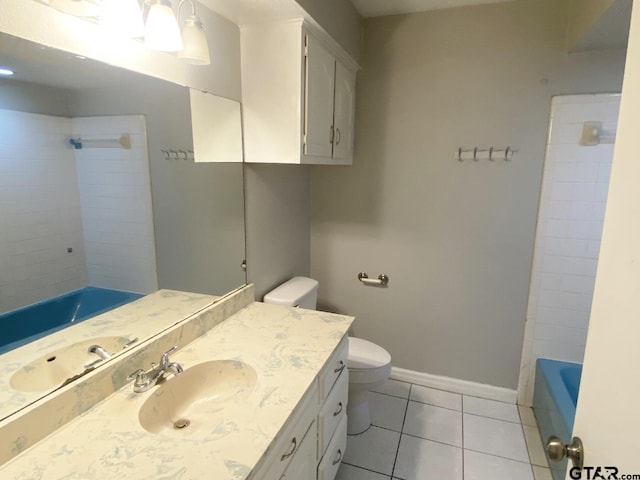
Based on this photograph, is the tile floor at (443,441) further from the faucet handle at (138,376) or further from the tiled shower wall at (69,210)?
the tiled shower wall at (69,210)

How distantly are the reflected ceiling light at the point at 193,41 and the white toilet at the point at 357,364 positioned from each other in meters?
1.22

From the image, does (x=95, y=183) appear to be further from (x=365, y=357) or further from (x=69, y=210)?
(x=365, y=357)

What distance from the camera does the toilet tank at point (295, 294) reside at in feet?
6.62

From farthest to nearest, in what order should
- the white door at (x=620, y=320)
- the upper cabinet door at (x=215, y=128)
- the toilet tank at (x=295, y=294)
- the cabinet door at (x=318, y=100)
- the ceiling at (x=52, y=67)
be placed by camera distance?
the toilet tank at (x=295, y=294) < the cabinet door at (x=318, y=100) < the upper cabinet door at (x=215, y=128) < the ceiling at (x=52, y=67) < the white door at (x=620, y=320)

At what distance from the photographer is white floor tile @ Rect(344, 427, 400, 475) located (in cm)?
195

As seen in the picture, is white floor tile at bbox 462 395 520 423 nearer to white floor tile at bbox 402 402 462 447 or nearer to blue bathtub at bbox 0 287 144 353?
white floor tile at bbox 402 402 462 447

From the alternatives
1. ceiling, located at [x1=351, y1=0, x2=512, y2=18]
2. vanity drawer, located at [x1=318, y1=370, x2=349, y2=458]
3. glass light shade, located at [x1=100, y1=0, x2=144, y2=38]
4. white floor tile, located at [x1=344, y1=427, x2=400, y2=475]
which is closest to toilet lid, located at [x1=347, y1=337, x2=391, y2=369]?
vanity drawer, located at [x1=318, y1=370, x2=349, y2=458]

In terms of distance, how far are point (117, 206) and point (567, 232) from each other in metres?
2.36

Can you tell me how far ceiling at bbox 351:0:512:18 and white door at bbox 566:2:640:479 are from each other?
1.75 meters

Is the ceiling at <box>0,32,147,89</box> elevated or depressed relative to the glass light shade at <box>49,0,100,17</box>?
depressed

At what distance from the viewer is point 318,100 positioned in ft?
5.87

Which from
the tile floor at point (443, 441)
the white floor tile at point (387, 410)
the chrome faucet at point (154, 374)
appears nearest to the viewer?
the chrome faucet at point (154, 374)

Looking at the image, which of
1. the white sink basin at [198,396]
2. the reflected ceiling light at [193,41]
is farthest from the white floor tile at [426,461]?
the reflected ceiling light at [193,41]

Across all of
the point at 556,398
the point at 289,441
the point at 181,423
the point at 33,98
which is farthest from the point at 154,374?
the point at 556,398
